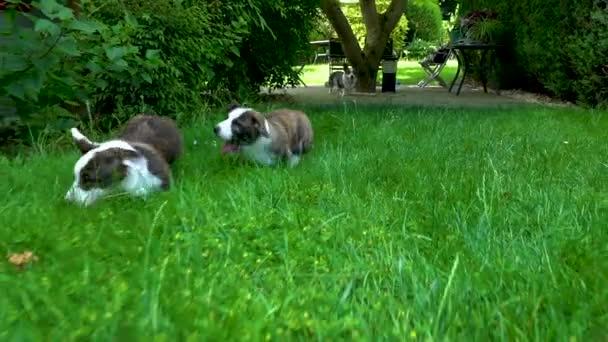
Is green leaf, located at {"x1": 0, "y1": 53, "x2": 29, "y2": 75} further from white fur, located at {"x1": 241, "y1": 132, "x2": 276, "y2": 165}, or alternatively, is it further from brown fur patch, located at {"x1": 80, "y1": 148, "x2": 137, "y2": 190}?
white fur, located at {"x1": 241, "y1": 132, "x2": 276, "y2": 165}

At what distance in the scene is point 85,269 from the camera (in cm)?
238

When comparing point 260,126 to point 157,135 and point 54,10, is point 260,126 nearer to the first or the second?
point 157,135

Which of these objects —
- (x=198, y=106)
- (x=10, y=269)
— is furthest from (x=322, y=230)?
(x=198, y=106)


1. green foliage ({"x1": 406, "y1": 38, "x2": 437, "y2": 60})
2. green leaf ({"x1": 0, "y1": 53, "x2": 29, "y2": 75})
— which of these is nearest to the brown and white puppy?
green leaf ({"x1": 0, "y1": 53, "x2": 29, "y2": 75})

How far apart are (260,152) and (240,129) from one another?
27 cm

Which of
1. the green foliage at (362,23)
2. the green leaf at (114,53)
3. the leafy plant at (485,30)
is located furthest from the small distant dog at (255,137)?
the green foliage at (362,23)

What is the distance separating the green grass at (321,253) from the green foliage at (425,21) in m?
27.7

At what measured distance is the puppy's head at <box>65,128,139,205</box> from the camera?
12.7 ft

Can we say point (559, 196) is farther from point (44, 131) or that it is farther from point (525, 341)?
point (44, 131)

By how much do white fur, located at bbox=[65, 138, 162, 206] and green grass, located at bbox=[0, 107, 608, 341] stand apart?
0.40ft

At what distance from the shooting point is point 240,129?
17.4ft

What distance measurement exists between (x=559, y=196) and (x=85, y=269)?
2.53m

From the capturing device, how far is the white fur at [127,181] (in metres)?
3.82

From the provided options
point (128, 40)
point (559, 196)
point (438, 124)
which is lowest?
point (438, 124)
